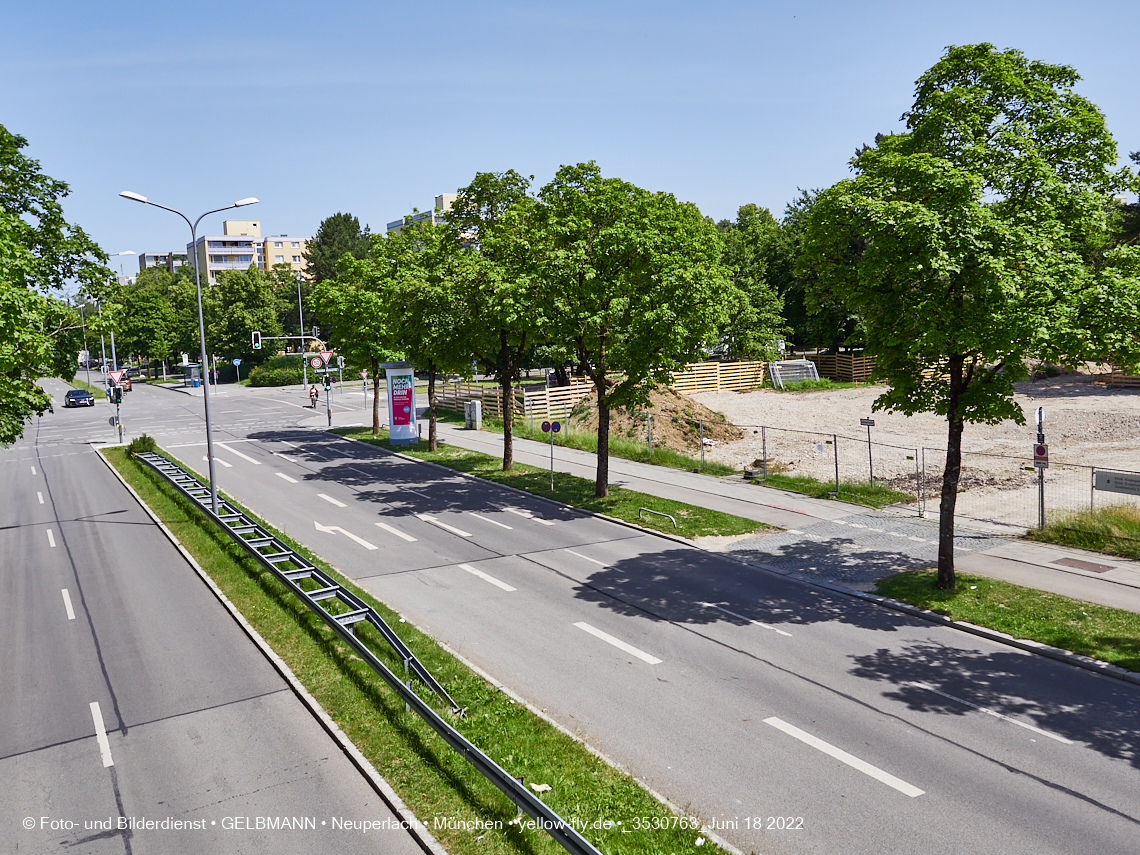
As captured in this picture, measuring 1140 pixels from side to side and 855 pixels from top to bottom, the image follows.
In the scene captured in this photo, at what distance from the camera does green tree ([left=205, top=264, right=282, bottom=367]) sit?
292 ft

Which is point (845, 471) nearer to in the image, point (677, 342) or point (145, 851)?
point (677, 342)

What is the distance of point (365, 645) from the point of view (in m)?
12.6

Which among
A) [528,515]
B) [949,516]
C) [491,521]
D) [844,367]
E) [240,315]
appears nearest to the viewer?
[949,516]

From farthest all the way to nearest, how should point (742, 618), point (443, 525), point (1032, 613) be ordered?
point (443, 525) → point (742, 618) → point (1032, 613)

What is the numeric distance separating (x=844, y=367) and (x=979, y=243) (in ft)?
166

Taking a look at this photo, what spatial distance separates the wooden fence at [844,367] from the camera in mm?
60406

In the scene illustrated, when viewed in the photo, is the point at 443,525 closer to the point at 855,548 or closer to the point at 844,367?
the point at 855,548

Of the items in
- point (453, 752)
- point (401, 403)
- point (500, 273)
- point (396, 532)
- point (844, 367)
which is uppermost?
point (500, 273)

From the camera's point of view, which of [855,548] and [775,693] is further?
[855,548]

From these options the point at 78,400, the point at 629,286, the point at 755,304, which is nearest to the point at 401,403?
the point at 629,286

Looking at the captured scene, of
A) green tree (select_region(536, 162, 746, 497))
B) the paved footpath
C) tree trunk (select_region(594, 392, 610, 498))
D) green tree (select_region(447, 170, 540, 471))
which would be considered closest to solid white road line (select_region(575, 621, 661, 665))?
the paved footpath

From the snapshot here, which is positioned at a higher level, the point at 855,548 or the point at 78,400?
the point at 78,400

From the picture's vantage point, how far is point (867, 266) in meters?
13.8

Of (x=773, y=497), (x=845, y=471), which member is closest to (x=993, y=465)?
(x=845, y=471)
